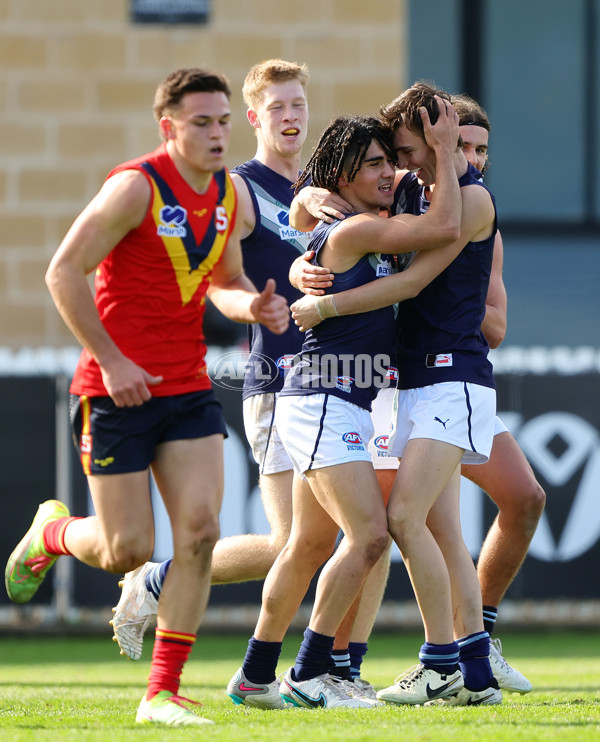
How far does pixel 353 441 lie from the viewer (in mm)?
4508

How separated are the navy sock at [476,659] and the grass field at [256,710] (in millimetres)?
151

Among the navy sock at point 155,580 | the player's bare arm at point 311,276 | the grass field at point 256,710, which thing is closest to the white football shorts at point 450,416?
the player's bare arm at point 311,276

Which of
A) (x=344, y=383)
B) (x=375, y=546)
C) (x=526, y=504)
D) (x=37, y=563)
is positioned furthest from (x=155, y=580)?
(x=526, y=504)

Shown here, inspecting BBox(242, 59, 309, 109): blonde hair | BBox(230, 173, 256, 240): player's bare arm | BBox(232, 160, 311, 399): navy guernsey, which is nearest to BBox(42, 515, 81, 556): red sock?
BBox(232, 160, 311, 399): navy guernsey

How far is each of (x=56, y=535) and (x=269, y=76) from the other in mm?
2158

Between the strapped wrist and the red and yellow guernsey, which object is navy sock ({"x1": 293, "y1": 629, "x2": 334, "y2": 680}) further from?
the strapped wrist

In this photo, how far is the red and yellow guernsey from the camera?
14.0ft

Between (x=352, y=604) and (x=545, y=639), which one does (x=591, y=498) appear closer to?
(x=545, y=639)

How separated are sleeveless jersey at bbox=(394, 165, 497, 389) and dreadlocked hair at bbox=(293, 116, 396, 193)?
0.30 m

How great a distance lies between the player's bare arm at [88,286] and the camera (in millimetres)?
4137

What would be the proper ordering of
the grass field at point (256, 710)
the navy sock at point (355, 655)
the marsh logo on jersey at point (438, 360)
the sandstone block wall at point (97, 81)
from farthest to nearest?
the sandstone block wall at point (97, 81) → the navy sock at point (355, 655) → the marsh logo on jersey at point (438, 360) → the grass field at point (256, 710)

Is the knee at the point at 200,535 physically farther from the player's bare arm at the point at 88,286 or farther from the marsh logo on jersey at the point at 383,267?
the marsh logo on jersey at the point at 383,267

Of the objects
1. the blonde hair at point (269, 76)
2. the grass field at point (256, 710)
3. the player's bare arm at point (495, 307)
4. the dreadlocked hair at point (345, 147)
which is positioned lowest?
the grass field at point (256, 710)

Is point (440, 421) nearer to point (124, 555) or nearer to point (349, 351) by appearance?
point (349, 351)
